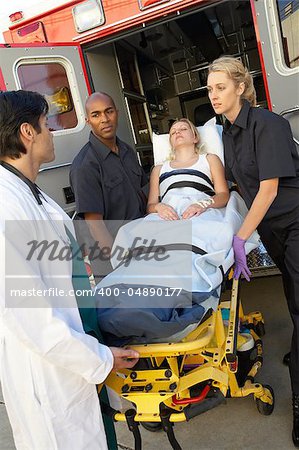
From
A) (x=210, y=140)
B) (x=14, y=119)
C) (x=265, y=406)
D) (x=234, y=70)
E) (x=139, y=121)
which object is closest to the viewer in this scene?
(x=14, y=119)

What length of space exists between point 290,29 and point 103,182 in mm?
1603

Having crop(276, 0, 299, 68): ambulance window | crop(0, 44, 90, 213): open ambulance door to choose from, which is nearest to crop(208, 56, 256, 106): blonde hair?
crop(276, 0, 299, 68): ambulance window

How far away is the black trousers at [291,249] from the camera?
6.55 ft

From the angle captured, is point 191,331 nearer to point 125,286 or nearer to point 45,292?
point 125,286

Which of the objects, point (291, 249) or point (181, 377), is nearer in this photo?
point (181, 377)

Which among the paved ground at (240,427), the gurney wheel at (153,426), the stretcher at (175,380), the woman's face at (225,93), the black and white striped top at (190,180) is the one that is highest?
the woman's face at (225,93)

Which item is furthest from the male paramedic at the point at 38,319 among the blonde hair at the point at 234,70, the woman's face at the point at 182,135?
the woman's face at the point at 182,135

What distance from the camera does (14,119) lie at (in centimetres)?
137

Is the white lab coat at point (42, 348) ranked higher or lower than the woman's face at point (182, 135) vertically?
lower

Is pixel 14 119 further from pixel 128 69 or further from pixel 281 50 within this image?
pixel 128 69

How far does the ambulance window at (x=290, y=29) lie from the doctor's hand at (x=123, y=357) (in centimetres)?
223

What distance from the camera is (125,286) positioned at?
63.7 inches

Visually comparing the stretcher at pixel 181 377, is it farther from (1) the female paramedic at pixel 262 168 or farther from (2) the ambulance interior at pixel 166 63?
(2) the ambulance interior at pixel 166 63

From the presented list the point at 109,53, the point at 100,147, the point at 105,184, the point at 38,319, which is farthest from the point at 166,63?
the point at 38,319
